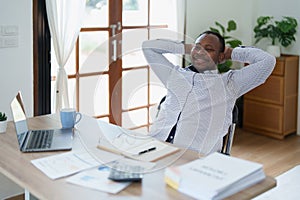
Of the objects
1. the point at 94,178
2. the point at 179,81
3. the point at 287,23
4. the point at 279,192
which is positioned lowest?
the point at 279,192

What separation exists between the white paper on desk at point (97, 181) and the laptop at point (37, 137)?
0.30 meters

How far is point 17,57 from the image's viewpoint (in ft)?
9.62

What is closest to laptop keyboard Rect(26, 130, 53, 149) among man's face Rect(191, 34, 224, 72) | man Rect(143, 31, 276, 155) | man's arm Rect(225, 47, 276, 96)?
man Rect(143, 31, 276, 155)

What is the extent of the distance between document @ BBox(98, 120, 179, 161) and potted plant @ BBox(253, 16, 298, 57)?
2937 mm

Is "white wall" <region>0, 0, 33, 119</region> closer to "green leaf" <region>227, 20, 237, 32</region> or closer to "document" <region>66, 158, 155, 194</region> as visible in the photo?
"document" <region>66, 158, 155, 194</region>

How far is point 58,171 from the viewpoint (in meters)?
1.62

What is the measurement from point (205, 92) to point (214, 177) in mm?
934

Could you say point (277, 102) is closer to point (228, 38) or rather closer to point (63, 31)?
point (228, 38)

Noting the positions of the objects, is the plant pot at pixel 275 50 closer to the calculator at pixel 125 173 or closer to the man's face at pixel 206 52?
the man's face at pixel 206 52

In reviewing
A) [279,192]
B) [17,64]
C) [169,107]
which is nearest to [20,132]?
[169,107]

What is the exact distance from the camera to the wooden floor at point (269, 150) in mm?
3791

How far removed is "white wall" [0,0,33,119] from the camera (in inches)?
112

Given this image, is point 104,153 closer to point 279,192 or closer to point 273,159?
point 279,192

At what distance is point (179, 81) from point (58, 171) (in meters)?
0.96
